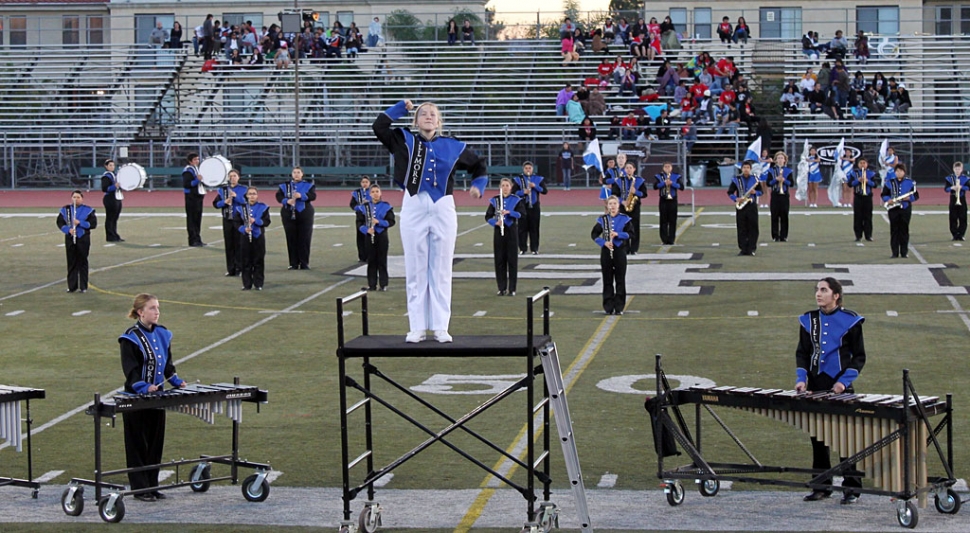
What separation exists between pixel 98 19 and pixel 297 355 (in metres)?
50.8

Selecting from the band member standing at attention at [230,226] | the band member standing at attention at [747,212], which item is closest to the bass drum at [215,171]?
the band member standing at attention at [230,226]

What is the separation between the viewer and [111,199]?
1123 inches

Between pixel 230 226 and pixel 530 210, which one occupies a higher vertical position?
pixel 530 210

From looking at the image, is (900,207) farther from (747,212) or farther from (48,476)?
(48,476)

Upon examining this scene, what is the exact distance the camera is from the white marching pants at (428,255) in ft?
27.8

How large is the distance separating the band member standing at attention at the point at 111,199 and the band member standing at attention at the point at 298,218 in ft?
19.8

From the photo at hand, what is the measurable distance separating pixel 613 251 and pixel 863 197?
1029 centimetres

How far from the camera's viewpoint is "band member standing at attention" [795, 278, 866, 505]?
9.44 metres

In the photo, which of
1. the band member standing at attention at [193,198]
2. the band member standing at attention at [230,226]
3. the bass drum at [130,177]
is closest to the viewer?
the band member standing at attention at [230,226]

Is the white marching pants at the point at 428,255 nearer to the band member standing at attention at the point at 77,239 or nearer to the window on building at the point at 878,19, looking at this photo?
the band member standing at attention at the point at 77,239

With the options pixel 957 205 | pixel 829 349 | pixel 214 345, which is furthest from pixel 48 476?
pixel 957 205

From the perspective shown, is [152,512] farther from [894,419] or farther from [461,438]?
[894,419]

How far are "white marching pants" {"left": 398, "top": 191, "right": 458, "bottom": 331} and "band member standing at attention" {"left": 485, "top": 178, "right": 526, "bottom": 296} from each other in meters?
11.4

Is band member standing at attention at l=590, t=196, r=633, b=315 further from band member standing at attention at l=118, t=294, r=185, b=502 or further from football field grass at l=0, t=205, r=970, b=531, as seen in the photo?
band member standing at attention at l=118, t=294, r=185, b=502
